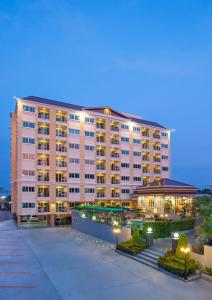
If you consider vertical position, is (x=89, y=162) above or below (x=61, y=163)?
above

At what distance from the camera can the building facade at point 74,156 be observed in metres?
48.2

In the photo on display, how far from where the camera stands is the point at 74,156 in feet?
175

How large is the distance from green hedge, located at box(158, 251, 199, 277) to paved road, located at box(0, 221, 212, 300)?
1.89ft

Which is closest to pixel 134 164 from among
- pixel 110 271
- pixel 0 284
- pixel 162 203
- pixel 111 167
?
pixel 111 167

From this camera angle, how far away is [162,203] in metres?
45.5

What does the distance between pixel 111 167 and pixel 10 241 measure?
29707 millimetres

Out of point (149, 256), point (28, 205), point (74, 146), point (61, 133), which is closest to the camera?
point (149, 256)

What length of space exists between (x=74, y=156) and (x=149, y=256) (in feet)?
108

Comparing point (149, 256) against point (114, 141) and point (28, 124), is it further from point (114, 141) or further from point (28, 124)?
point (114, 141)

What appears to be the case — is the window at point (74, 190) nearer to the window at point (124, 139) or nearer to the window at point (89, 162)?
the window at point (89, 162)

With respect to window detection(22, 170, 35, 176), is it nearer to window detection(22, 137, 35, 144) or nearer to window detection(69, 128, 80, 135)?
window detection(22, 137, 35, 144)

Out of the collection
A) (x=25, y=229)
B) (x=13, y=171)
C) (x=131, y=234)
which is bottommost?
(x=25, y=229)

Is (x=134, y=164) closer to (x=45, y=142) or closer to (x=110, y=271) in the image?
(x=45, y=142)

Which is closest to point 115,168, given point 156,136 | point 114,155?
point 114,155
